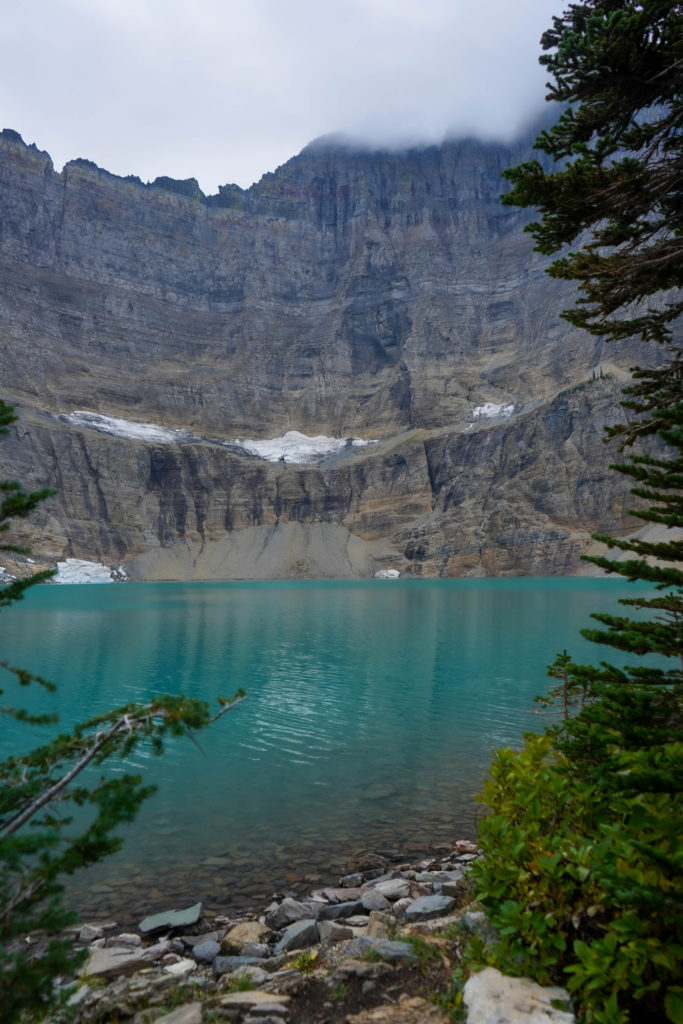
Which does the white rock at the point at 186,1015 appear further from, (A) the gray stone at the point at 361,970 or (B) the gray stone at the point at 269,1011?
(A) the gray stone at the point at 361,970

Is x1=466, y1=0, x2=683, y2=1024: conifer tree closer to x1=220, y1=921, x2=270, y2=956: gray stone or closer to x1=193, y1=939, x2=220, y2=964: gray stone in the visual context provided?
x1=220, y1=921, x2=270, y2=956: gray stone

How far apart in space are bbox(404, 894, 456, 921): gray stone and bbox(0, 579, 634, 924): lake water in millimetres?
3220

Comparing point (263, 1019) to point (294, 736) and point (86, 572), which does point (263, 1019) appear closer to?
point (294, 736)

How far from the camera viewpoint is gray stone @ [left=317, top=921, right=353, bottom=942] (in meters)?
8.05

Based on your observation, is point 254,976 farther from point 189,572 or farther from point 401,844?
point 189,572

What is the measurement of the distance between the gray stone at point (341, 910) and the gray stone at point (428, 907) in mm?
1049

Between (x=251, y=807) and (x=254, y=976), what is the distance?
8.71 m

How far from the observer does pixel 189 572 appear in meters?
180

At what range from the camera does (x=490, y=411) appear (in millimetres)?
196625

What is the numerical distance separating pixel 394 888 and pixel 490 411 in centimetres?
19651

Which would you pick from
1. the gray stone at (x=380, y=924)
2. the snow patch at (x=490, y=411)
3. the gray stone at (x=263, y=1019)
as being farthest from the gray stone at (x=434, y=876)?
the snow patch at (x=490, y=411)

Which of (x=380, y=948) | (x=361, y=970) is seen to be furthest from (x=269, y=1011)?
(x=380, y=948)

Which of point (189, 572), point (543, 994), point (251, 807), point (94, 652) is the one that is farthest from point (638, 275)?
point (189, 572)

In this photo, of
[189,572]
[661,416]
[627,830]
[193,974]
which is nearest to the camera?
[627,830]
